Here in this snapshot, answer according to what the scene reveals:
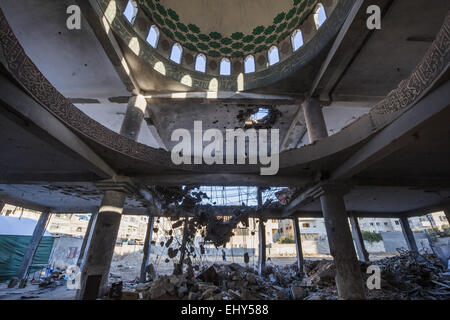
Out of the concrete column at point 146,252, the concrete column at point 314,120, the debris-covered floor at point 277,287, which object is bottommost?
the debris-covered floor at point 277,287

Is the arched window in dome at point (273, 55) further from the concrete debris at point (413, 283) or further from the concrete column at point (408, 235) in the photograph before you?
the concrete column at point (408, 235)

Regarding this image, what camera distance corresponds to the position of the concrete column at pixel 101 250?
5891 millimetres

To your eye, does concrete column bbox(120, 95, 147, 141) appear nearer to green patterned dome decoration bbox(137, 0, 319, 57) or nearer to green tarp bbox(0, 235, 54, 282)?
green patterned dome decoration bbox(137, 0, 319, 57)

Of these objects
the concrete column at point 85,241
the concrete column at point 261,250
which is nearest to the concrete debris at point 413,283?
the concrete column at point 261,250

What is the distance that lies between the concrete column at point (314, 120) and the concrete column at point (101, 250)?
8183 mm

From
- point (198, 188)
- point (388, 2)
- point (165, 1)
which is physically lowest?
point (198, 188)

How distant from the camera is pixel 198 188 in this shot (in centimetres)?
1020

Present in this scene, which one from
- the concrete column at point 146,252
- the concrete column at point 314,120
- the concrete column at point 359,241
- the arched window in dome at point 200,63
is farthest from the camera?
the arched window in dome at point 200,63

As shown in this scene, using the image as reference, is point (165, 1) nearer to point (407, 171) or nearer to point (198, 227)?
point (198, 227)

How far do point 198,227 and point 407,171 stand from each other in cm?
855

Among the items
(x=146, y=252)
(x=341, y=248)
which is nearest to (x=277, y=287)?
(x=341, y=248)

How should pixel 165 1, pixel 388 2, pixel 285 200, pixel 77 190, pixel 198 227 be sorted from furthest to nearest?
pixel 165 1 < pixel 285 200 < pixel 198 227 < pixel 77 190 < pixel 388 2
